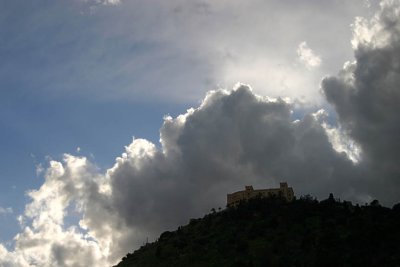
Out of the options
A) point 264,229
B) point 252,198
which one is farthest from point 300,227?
point 252,198

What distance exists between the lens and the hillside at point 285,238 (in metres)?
79.6

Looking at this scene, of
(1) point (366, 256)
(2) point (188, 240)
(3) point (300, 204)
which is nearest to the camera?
(1) point (366, 256)

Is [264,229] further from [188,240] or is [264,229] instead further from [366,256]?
[366,256]

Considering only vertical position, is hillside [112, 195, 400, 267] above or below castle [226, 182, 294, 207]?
below

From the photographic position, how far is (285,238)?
92562 mm

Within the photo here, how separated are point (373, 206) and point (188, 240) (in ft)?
136

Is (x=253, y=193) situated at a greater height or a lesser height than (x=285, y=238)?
greater

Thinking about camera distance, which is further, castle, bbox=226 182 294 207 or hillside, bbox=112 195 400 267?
castle, bbox=226 182 294 207

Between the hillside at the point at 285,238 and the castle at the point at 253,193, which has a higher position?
the castle at the point at 253,193

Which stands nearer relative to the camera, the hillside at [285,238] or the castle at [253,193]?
the hillside at [285,238]

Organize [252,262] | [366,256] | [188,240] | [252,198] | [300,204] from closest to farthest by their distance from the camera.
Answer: [366,256], [252,262], [188,240], [300,204], [252,198]

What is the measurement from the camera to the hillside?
7956 centimetres

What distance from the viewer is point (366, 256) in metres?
75.2

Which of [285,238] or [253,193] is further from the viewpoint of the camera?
[253,193]
